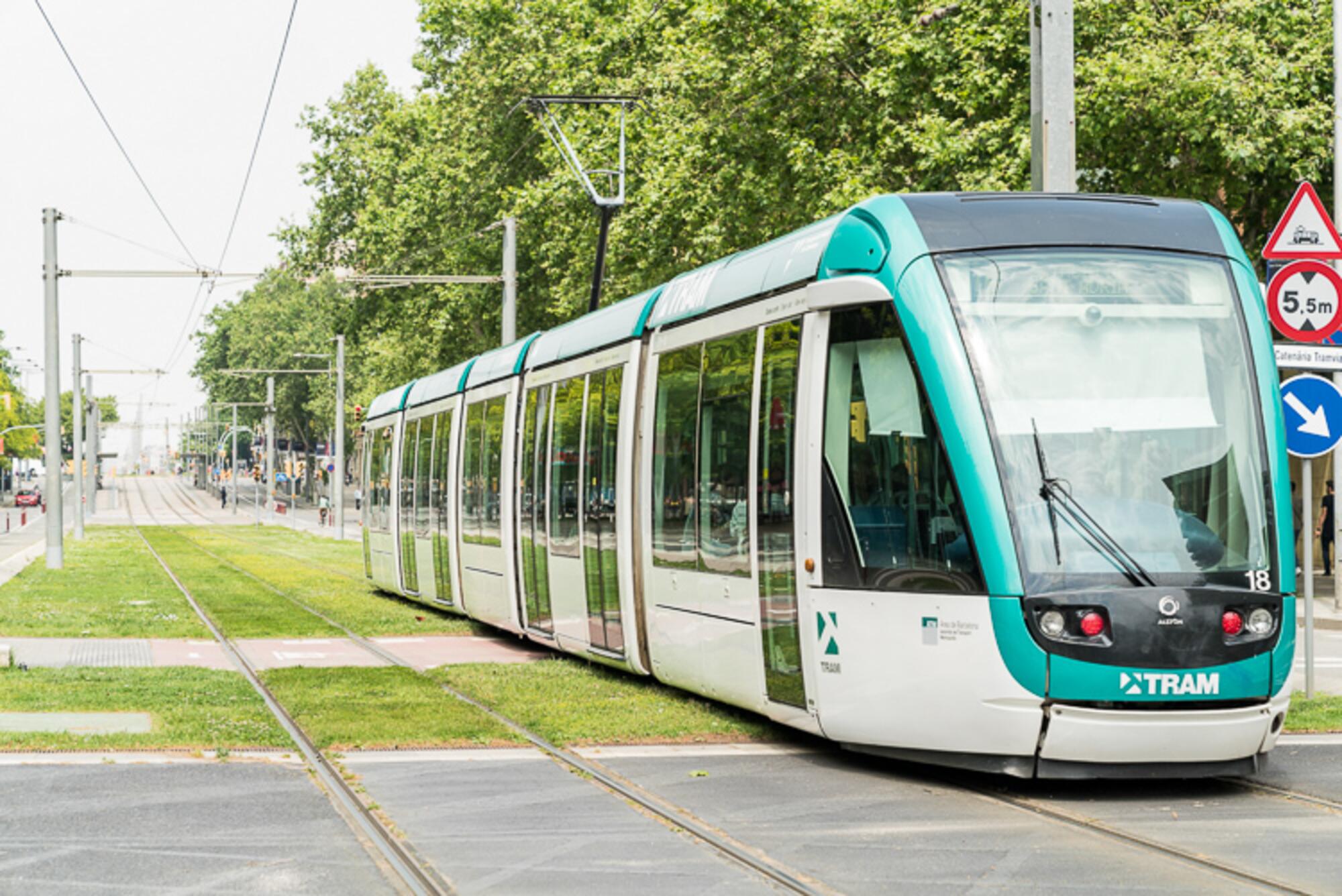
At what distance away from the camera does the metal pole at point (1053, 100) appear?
43.9 feet

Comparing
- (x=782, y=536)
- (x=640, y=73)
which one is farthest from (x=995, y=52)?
(x=782, y=536)

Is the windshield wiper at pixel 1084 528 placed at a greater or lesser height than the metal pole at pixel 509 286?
lesser

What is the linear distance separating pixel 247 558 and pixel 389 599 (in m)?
17.0

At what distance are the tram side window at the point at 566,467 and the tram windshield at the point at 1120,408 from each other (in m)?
6.21

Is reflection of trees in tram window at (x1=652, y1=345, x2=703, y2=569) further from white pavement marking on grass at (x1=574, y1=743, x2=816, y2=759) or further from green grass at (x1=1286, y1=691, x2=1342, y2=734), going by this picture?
green grass at (x1=1286, y1=691, x2=1342, y2=734)

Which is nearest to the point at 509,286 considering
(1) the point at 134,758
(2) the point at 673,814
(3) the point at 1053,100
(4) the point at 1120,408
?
(3) the point at 1053,100

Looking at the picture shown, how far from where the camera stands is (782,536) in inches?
414

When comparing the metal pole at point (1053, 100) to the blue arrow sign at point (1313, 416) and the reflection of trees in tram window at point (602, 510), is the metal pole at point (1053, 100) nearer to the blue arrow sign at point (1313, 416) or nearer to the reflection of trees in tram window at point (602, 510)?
the blue arrow sign at point (1313, 416)

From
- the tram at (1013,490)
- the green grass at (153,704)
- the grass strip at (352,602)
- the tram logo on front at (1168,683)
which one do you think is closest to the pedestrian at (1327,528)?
the grass strip at (352,602)

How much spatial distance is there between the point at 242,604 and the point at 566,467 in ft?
37.2

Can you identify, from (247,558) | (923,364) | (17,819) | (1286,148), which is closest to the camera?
(17,819)

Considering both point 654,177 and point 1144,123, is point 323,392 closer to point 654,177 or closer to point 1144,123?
point 654,177

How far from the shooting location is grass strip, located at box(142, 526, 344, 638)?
20.8 meters

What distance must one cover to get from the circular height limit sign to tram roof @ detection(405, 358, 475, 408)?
391 inches
